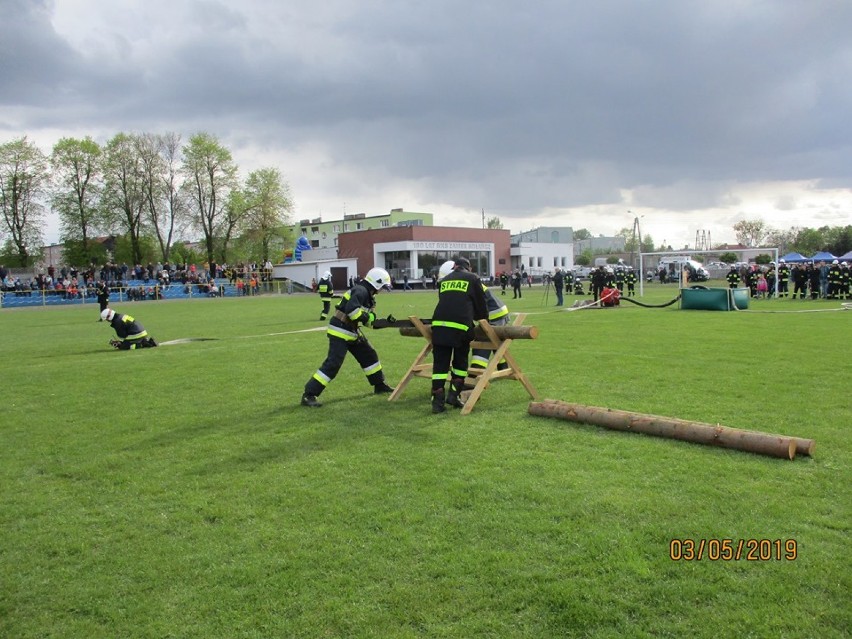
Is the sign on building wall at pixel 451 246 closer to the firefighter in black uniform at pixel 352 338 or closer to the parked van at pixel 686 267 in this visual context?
the parked van at pixel 686 267

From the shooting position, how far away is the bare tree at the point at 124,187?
6047 cm

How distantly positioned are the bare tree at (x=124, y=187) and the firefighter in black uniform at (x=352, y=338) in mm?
59986

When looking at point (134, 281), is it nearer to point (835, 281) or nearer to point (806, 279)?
point (806, 279)

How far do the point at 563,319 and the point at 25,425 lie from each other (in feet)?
53.7

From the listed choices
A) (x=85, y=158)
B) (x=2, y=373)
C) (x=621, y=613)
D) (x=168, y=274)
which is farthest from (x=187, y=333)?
(x=85, y=158)

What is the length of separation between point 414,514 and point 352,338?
14.4 feet

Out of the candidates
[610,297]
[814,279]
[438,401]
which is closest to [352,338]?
[438,401]

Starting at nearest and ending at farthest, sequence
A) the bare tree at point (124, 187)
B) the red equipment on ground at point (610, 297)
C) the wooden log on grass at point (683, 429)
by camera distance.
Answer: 1. the wooden log on grass at point (683, 429)
2. the red equipment on ground at point (610, 297)
3. the bare tree at point (124, 187)

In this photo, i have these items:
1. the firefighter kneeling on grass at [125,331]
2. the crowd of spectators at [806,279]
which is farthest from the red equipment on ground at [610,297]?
the firefighter kneeling on grass at [125,331]

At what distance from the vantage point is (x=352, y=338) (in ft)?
28.1

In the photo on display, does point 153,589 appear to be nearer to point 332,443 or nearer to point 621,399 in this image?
point 332,443
